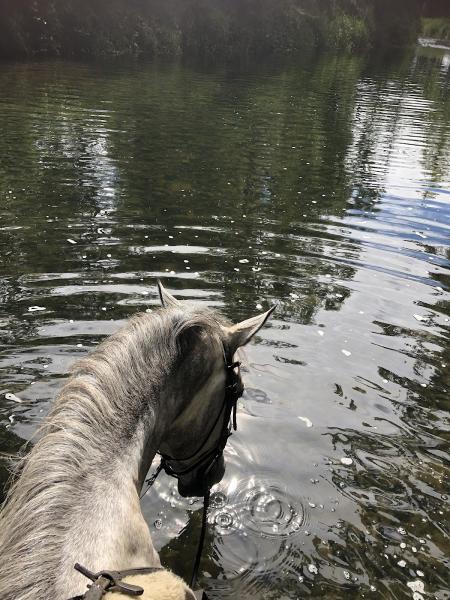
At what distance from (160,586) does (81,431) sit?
0.73m

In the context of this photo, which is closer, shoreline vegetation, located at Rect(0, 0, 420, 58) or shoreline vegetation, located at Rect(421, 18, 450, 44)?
shoreline vegetation, located at Rect(0, 0, 420, 58)

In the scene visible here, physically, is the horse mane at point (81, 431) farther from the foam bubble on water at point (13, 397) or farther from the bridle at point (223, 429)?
the foam bubble on water at point (13, 397)

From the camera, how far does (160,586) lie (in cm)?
238

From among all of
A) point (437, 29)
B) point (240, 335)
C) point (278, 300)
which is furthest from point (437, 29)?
point (240, 335)

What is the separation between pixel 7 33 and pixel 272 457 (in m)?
35.1

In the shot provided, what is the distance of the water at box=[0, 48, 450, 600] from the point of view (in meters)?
4.81

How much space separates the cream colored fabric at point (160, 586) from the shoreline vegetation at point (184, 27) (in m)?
36.7

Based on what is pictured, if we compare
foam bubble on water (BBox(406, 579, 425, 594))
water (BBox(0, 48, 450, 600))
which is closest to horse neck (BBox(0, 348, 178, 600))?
water (BBox(0, 48, 450, 600))

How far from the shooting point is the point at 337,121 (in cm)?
2427

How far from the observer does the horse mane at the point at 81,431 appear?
2.17m

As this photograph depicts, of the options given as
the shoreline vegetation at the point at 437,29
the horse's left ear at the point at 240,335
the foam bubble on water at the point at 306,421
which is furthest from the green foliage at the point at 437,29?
the horse's left ear at the point at 240,335

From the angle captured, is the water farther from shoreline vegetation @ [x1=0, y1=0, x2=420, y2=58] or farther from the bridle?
shoreline vegetation @ [x1=0, y1=0, x2=420, y2=58]

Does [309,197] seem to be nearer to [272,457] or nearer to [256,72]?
[272,457]

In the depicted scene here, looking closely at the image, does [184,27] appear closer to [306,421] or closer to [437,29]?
[306,421]
